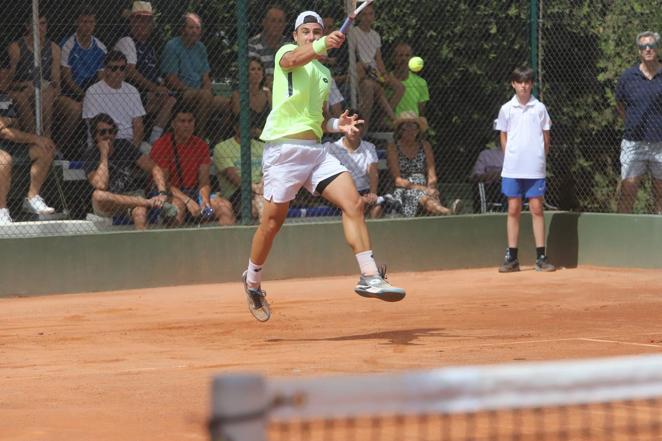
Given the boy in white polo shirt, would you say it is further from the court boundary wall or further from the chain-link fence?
the chain-link fence

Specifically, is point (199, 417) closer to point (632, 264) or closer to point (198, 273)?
point (198, 273)

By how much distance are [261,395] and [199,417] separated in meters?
3.18

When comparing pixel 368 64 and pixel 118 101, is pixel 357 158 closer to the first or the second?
pixel 368 64

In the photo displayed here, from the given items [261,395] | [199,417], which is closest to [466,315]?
[199,417]

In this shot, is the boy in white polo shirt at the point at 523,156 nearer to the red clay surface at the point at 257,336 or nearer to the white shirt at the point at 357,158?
the red clay surface at the point at 257,336

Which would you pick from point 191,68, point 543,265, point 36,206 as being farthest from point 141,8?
point 543,265

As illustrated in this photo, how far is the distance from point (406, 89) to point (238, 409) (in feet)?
34.1

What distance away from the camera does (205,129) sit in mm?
11914

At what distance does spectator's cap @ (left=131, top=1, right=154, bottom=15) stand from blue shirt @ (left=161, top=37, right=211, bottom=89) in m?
0.36

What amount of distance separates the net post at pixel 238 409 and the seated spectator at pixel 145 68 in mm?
9341

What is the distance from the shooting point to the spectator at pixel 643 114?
12.2 metres

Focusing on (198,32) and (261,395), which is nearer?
(261,395)

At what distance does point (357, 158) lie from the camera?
1219cm

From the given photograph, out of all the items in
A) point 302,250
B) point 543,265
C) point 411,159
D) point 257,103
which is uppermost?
A: point 257,103
